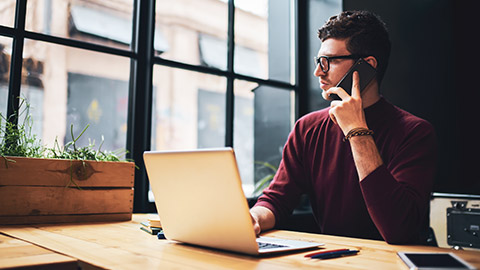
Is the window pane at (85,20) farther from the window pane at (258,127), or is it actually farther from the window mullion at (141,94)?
the window pane at (258,127)

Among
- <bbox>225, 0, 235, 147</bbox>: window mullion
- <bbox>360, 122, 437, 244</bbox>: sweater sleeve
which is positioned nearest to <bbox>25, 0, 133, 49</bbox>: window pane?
<bbox>225, 0, 235, 147</bbox>: window mullion

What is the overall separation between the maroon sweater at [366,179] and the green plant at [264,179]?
132cm

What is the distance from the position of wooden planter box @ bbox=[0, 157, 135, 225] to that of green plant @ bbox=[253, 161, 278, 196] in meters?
1.49

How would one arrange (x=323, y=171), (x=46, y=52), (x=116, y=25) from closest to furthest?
(x=323, y=171), (x=46, y=52), (x=116, y=25)

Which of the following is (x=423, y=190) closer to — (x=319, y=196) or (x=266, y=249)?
(x=319, y=196)

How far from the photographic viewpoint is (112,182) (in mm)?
1698

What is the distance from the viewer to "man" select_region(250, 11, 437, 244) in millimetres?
1325

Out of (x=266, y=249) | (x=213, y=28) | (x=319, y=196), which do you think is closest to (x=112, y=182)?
(x=319, y=196)

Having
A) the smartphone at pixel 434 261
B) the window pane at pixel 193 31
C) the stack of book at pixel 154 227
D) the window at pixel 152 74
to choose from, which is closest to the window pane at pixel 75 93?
the window at pixel 152 74

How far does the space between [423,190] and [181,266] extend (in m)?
0.88

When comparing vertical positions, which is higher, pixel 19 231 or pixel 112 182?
pixel 112 182

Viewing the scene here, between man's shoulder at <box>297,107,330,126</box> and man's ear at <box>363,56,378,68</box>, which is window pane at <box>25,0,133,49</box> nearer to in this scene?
man's shoulder at <box>297,107,330,126</box>

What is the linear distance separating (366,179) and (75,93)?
184 cm

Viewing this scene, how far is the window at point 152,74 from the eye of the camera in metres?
2.21
